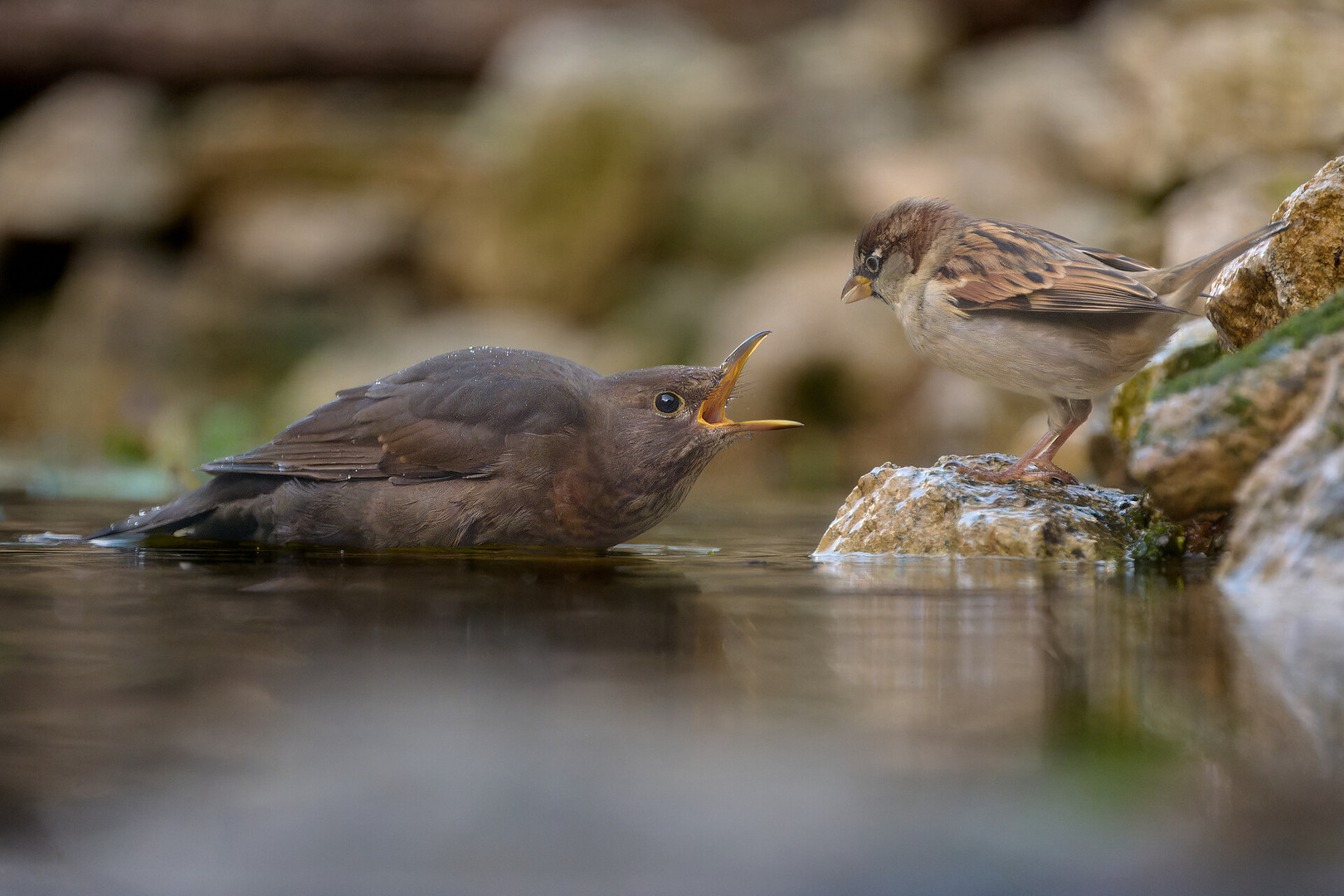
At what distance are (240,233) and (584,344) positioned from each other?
5.20 metres

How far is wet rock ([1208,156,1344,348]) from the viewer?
374 centimetres

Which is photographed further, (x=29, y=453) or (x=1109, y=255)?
(x=29, y=453)

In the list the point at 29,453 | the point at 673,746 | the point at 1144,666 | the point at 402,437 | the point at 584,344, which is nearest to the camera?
the point at 673,746

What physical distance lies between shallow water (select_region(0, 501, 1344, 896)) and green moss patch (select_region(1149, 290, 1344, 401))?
60cm

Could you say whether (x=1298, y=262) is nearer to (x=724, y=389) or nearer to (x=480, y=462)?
(x=724, y=389)

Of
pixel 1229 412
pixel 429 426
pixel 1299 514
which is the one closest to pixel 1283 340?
pixel 1229 412

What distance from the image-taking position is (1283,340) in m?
3.28

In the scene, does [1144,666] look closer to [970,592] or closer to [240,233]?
[970,592]

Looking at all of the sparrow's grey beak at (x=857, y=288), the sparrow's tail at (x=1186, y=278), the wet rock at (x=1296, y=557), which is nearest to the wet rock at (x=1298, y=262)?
the sparrow's tail at (x=1186, y=278)

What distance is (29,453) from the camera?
1102 cm

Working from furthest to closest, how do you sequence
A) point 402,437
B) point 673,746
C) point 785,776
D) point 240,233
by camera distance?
point 240,233, point 402,437, point 673,746, point 785,776

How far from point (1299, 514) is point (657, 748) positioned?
1.81 meters

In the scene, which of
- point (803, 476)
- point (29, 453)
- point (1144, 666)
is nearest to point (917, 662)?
point (1144, 666)

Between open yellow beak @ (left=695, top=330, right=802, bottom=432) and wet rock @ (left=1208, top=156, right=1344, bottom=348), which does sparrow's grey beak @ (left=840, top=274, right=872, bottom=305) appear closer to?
open yellow beak @ (left=695, top=330, right=802, bottom=432)
